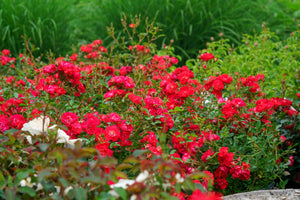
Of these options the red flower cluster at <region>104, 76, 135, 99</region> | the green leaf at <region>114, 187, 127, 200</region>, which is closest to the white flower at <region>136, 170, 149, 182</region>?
the green leaf at <region>114, 187, 127, 200</region>

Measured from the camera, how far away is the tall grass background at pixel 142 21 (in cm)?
455

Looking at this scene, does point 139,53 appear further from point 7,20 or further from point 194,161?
point 7,20

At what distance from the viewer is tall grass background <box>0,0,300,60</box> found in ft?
14.9

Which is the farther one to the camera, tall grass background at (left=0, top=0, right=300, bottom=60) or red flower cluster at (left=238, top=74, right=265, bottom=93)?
tall grass background at (left=0, top=0, right=300, bottom=60)

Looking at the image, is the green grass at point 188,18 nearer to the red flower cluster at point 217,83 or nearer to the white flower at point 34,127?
the red flower cluster at point 217,83

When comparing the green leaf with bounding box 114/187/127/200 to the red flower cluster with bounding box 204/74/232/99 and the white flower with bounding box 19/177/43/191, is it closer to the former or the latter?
the white flower with bounding box 19/177/43/191

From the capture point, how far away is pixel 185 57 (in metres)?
4.60

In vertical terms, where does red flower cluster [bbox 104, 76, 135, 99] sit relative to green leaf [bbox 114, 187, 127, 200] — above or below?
below

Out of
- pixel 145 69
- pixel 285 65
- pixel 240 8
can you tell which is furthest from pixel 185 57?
pixel 145 69

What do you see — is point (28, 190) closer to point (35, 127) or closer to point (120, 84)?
point (35, 127)

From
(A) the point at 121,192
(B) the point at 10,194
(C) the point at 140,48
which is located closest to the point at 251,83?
(C) the point at 140,48

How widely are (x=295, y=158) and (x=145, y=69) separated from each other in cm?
127

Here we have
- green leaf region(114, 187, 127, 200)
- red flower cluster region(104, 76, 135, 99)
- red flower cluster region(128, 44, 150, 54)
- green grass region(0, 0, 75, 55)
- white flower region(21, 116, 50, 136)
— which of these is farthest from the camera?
green grass region(0, 0, 75, 55)

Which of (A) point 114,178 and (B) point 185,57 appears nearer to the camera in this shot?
(A) point 114,178
